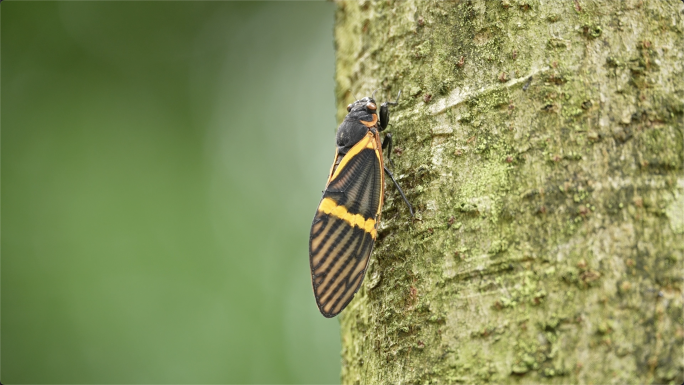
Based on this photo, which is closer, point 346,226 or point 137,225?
point 346,226

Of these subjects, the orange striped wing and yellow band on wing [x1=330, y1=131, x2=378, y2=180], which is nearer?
the orange striped wing

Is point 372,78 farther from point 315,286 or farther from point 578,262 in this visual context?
point 578,262

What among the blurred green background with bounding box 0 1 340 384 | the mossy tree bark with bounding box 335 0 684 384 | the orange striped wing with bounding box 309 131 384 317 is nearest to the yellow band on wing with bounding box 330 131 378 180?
the orange striped wing with bounding box 309 131 384 317

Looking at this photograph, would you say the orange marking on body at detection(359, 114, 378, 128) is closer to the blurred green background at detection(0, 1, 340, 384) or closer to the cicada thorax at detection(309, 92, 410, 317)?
the cicada thorax at detection(309, 92, 410, 317)

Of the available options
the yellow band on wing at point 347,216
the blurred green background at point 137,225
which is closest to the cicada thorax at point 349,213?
the yellow band on wing at point 347,216

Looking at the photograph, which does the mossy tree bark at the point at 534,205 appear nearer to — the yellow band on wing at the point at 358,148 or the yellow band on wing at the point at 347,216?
the yellow band on wing at the point at 347,216

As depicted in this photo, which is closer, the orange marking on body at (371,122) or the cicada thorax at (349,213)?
the cicada thorax at (349,213)

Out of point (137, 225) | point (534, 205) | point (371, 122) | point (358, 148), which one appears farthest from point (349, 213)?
point (137, 225)

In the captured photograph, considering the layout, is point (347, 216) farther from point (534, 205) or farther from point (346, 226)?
point (534, 205)
